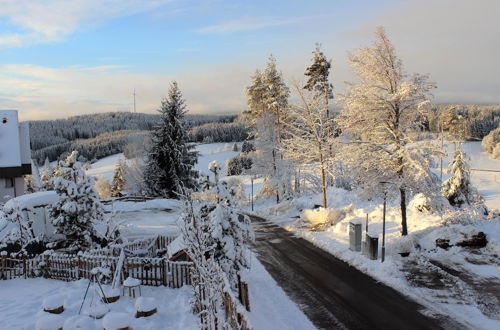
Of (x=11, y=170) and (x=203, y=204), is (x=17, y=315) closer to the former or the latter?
(x=203, y=204)

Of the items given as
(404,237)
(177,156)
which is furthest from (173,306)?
(177,156)

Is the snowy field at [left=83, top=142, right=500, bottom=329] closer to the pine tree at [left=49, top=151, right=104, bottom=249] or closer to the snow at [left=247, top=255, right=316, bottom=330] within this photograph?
the snow at [left=247, top=255, right=316, bottom=330]

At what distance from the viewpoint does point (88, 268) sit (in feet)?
46.5

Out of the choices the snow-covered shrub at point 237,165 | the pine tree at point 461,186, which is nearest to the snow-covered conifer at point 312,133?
the pine tree at point 461,186

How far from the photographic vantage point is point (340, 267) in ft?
52.9

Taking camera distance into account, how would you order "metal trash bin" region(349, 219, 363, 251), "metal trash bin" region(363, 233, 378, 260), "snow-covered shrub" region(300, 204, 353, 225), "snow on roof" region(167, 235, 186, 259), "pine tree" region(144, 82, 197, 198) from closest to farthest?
"snow on roof" region(167, 235, 186, 259), "metal trash bin" region(363, 233, 378, 260), "metal trash bin" region(349, 219, 363, 251), "snow-covered shrub" region(300, 204, 353, 225), "pine tree" region(144, 82, 197, 198)

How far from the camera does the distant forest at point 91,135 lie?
124 m

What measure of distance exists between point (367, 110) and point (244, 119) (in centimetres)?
3167

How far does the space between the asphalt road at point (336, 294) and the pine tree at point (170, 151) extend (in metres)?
13.1

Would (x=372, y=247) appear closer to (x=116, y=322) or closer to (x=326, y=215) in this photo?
(x=326, y=215)

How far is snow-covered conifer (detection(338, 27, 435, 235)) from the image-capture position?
17.1 meters

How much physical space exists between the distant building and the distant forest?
2754 inches

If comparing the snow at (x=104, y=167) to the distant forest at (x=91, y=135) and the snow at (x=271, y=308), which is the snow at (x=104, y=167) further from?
the snow at (x=271, y=308)

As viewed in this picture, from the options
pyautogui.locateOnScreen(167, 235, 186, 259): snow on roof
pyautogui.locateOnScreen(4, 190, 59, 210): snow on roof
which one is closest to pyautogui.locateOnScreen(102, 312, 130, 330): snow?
pyautogui.locateOnScreen(167, 235, 186, 259): snow on roof
